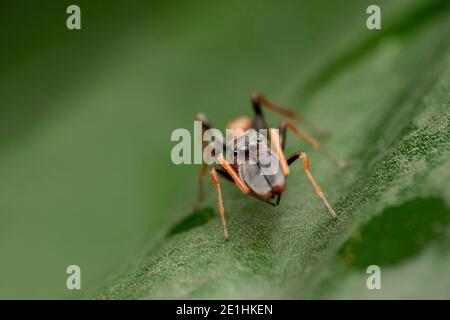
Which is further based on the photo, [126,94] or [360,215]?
[126,94]

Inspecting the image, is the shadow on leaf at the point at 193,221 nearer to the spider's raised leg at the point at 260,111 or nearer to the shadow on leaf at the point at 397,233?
the spider's raised leg at the point at 260,111

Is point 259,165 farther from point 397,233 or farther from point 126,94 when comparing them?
point 126,94

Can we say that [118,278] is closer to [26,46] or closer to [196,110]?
[196,110]

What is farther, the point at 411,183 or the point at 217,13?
the point at 217,13

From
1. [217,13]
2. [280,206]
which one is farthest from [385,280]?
[217,13]

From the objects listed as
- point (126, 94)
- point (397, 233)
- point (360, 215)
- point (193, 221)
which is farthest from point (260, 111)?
point (397, 233)

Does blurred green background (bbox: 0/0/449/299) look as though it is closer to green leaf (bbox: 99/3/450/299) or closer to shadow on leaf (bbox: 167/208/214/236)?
green leaf (bbox: 99/3/450/299)

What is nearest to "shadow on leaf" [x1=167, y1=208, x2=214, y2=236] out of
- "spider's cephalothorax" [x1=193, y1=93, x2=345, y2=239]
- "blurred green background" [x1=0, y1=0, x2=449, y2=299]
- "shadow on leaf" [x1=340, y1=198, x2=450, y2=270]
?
"spider's cephalothorax" [x1=193, y1=93, x2=345, y2=239]

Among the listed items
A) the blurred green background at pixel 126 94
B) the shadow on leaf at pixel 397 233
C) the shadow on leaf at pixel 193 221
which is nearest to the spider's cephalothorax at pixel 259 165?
the shadow on leaf at pixel 193 221
